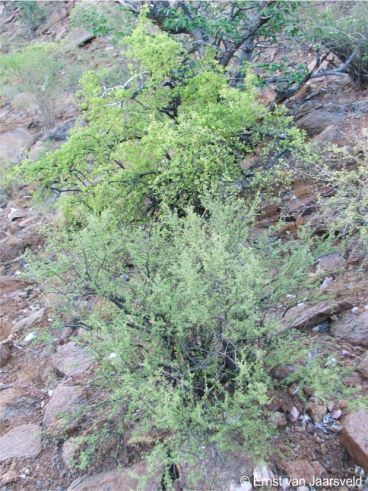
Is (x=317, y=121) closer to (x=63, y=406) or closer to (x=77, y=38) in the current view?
(x=63, y=406)

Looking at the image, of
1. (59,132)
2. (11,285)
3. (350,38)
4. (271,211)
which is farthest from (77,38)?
(271,211)

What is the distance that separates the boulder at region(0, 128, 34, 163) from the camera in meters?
10.0

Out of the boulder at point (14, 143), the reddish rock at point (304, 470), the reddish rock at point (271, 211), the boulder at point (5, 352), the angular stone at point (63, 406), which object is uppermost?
the reddish rock at point (304, 470)

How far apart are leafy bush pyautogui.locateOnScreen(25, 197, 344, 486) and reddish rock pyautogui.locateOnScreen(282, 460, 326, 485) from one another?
21 centimetres

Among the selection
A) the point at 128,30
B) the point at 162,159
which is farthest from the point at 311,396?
the point at 128,30

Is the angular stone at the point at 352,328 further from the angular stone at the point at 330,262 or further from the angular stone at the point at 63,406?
the angular stone at the point at 63,406

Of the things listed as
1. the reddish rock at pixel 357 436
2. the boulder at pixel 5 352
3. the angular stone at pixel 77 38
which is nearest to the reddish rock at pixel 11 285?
the boulder at pixel 5 352

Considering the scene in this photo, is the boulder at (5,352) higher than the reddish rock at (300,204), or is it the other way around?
the reddish rock at (300,204)

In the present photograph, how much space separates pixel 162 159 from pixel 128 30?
116 inches

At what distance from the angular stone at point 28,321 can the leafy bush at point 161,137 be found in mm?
1223

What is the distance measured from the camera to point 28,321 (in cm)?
526

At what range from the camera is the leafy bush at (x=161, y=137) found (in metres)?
5.02

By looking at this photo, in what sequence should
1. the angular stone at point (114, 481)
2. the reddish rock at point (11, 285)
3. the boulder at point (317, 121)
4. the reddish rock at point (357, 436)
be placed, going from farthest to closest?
the boulder at point (317, 121), the reddish rock at point (11, 285), the angular stone at point (114, 481), the reddish rock at point (357, 436)

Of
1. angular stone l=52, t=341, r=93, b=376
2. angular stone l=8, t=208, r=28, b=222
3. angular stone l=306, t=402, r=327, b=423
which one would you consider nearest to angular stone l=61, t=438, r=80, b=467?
angular stone l=52, t=341, r=93, b=376
